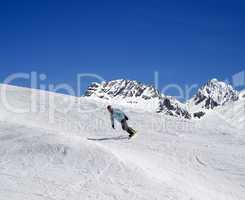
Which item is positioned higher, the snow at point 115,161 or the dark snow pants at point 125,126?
the dark snow pants at point 125,126

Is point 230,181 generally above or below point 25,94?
below

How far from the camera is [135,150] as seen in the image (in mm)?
20281

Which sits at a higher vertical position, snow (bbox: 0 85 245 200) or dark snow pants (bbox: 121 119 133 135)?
dark snow pants (bbox: 121 119 133 135)

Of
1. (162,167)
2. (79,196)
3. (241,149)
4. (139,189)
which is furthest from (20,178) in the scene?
(241,149)

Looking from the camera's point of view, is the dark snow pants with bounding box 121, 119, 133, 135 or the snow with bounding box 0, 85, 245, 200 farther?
the dark snow pants with bounding box 121, 119, 133, 135

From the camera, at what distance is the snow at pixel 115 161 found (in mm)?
13406

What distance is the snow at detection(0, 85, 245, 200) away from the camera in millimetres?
13406

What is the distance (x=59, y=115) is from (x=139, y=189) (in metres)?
15.3

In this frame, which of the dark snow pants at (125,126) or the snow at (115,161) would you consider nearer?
the snow at (115,161)

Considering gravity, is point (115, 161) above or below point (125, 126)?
below

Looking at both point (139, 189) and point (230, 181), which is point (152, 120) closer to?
point (230, 181)

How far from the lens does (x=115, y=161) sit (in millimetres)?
15789

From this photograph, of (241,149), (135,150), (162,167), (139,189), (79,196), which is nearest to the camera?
(79,196)

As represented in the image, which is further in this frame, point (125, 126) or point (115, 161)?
point (125, 126)
